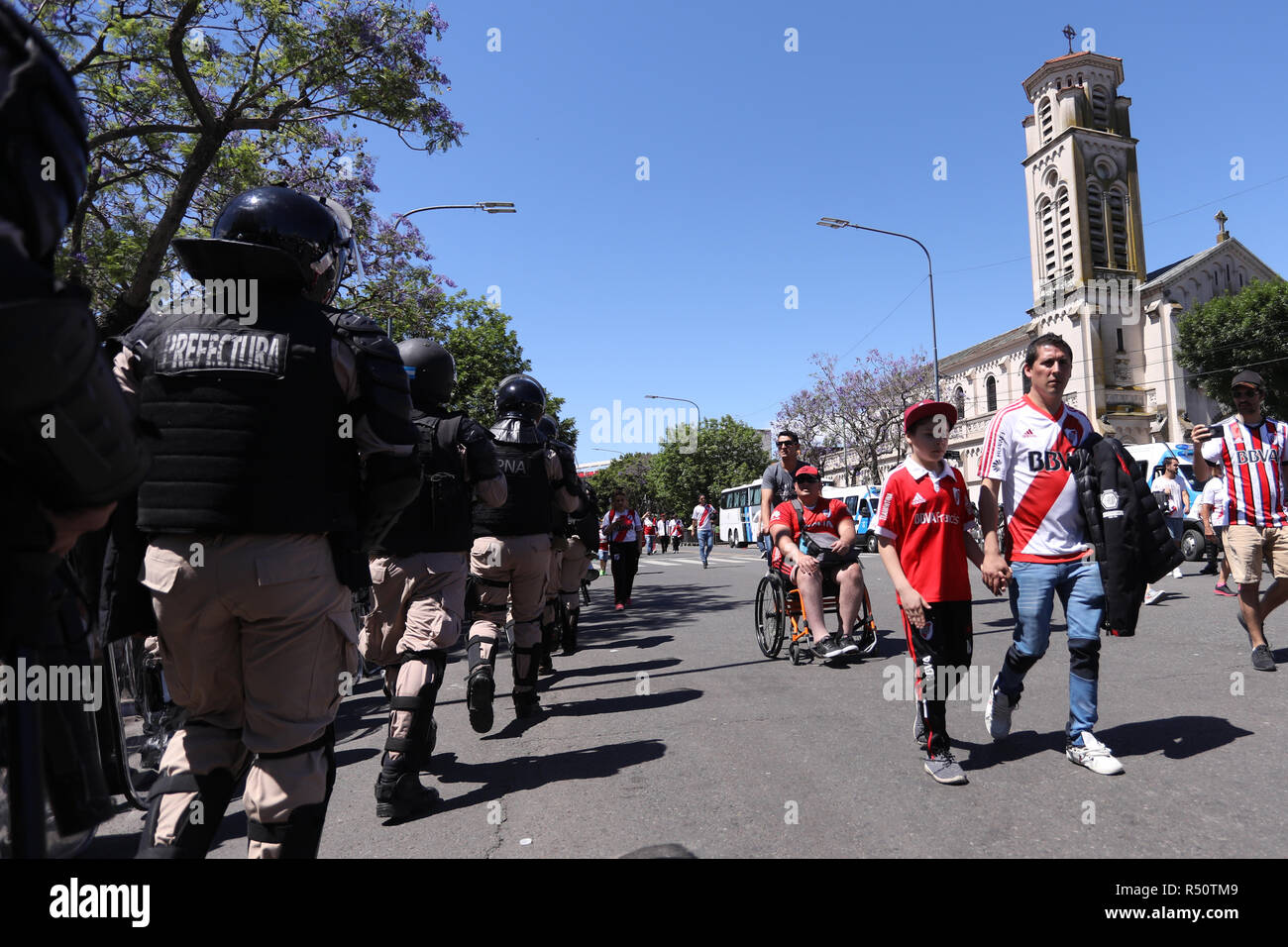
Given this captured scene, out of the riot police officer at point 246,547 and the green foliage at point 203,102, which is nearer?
the riot police officer at point 246,547

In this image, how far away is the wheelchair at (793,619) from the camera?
22.6 feet

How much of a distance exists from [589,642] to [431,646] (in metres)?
5.37

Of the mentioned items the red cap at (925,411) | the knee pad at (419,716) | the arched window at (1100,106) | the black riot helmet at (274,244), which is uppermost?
the arched window at (1100,106)

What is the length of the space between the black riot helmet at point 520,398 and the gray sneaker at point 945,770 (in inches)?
128

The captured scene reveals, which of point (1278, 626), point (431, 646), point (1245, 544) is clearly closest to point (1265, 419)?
point (1245, 544)

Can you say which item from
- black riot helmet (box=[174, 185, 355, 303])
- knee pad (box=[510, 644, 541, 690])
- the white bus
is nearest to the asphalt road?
knee pad (box=[510, 644, 541, 690])

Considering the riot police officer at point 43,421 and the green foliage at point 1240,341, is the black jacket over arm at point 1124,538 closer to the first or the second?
the riot police officer at point 43,421

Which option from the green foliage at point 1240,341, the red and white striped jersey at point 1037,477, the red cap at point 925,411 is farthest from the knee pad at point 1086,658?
the green foliage at point 1240,341

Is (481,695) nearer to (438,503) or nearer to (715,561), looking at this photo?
(438,503)

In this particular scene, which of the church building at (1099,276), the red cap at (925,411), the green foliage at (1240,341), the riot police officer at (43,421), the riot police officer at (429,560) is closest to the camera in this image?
the riot police officer at (43,421)

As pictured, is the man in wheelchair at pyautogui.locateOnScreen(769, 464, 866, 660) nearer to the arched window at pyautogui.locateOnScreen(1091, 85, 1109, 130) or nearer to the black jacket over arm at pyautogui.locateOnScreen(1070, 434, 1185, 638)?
the black jacket over arm at pyautogui.locateOnScreen(1070, 434, 1185, 638)

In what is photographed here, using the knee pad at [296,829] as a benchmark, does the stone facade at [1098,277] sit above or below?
above

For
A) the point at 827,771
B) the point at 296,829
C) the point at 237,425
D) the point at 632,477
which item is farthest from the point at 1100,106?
the point at 296,829
